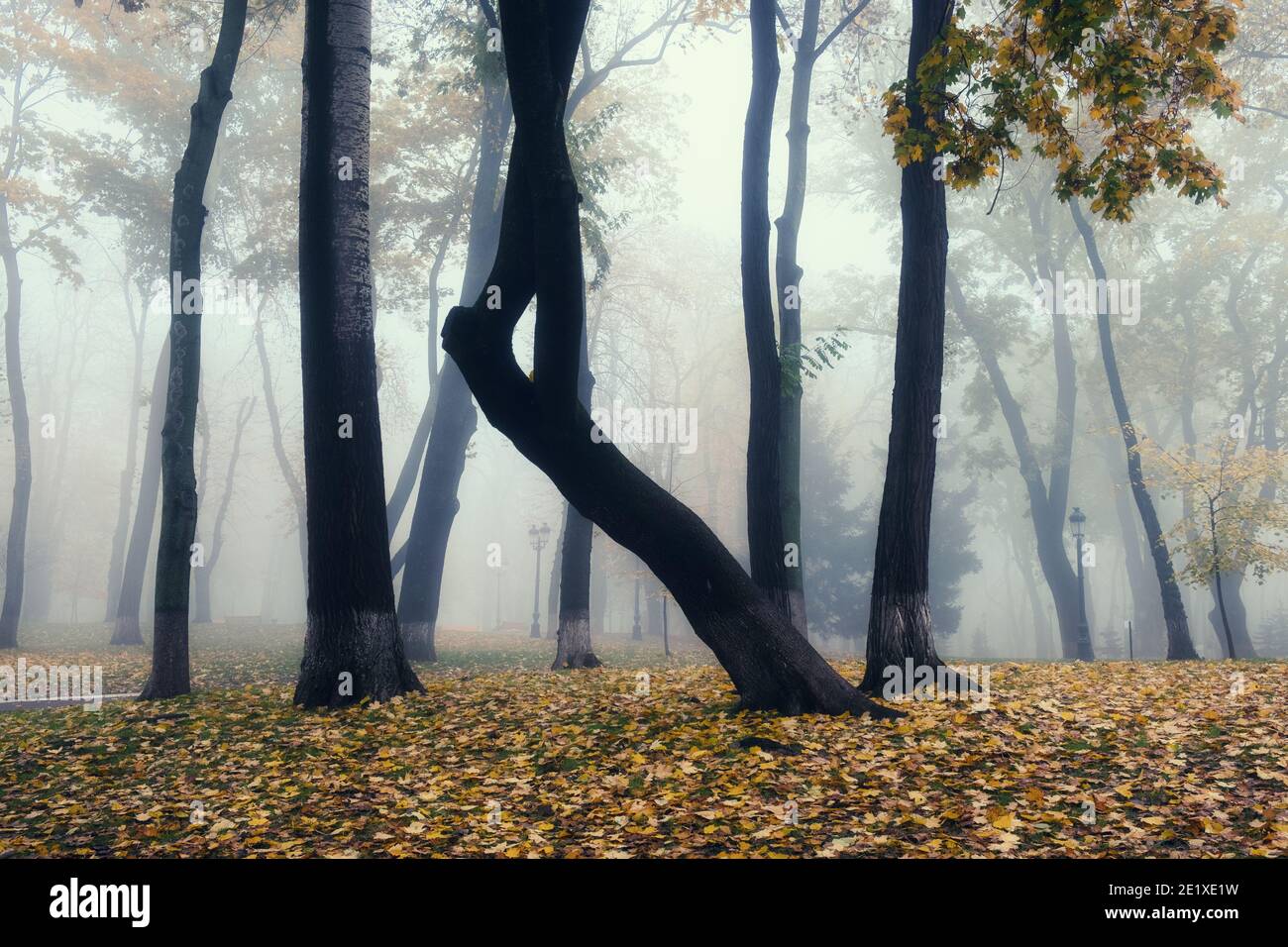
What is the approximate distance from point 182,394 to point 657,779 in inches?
312

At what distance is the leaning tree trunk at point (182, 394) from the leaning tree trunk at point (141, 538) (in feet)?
43.8

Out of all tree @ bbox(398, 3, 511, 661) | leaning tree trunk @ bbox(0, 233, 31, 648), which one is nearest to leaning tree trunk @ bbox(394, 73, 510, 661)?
tree @ bbox(398, 3, 511, 661)

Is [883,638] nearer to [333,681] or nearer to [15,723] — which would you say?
[333,681]

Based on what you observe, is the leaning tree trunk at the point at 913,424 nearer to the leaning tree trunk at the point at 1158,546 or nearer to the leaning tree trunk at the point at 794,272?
the leaning tree trunk at the point at 794,272

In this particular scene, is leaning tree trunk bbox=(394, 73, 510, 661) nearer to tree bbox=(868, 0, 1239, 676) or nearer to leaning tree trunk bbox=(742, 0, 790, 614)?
leaning tree trunk bbox=(742, 0, 790, 614)

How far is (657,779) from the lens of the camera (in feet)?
20.9

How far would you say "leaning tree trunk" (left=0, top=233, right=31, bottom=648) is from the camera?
20.8 meters

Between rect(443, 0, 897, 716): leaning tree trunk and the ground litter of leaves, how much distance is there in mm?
584

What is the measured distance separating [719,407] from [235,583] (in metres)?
48.5

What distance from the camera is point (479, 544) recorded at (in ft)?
258

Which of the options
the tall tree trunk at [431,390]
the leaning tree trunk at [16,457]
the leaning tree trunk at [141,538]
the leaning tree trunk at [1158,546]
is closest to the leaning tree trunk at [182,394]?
the tall tree trunk at [431,390]

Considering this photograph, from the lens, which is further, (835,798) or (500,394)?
(500,394)

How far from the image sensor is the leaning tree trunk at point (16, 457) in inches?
818

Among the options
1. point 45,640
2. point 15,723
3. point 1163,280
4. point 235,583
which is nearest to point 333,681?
point 15,723
